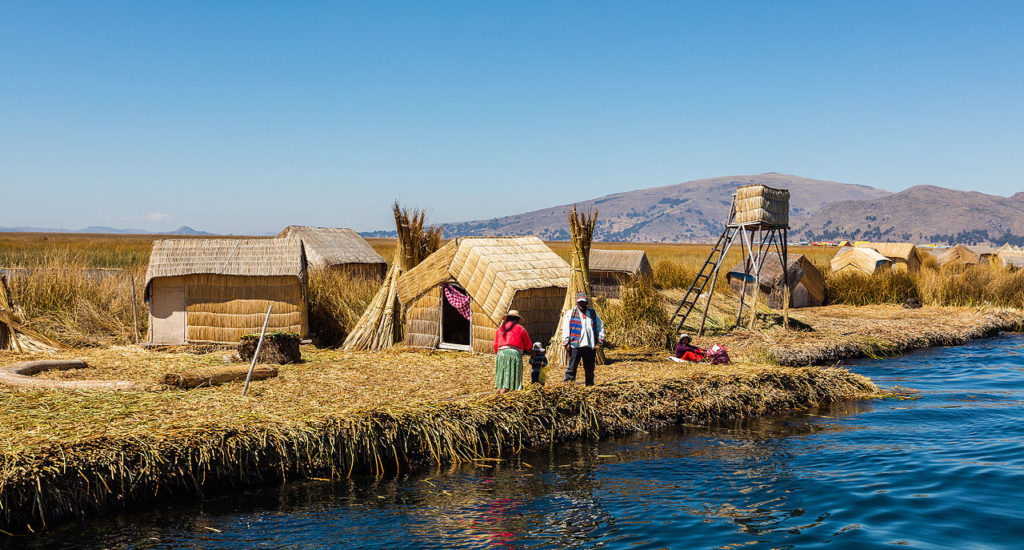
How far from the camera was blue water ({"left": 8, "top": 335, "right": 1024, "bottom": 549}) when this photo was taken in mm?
6801

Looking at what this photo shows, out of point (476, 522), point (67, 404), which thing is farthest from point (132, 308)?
point (476, 522)

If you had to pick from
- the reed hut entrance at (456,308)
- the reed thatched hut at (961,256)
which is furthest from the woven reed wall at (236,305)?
the reed thatched hut at (961,256)

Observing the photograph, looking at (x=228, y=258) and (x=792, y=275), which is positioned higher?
(x=228, y=258)

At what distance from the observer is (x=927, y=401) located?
41.1ft

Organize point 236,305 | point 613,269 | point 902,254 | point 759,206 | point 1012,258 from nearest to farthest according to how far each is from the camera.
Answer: point 236,305 < point 759,206 < point 613,269 < point 902,254 < point 1012,258

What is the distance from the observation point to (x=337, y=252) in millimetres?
23250

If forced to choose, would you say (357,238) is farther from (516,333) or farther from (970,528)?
(970,528)

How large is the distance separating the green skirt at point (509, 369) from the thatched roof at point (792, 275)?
13.8 meters

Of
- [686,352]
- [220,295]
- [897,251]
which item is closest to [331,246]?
[220,295]

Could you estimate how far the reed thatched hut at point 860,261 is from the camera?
90.1 ft

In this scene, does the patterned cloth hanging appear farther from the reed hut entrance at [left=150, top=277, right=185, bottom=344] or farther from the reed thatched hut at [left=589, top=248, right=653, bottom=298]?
the reed thatched hut at [left=589, top=248, right=653, bottom=298]

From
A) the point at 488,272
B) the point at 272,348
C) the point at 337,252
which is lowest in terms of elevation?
the point at 272,348

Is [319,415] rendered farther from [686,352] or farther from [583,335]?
[686,352]

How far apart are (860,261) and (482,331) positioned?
60.8 feet
